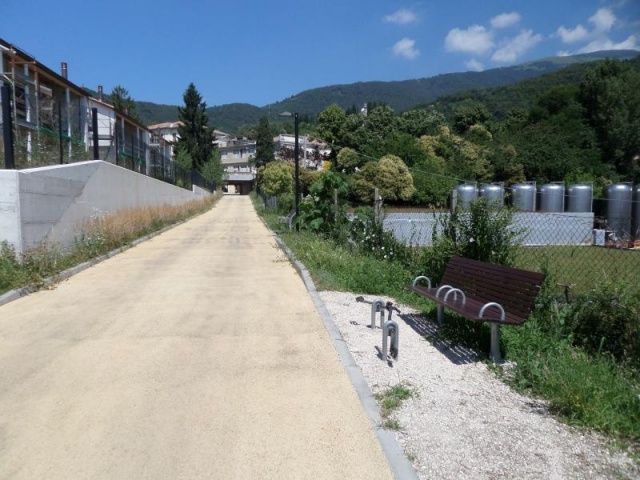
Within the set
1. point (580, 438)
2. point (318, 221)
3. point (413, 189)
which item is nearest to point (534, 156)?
point (413, 189)

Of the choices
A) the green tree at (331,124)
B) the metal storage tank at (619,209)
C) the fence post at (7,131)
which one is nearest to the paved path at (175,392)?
the fence post at (7,131)

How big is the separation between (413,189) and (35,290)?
118 ft

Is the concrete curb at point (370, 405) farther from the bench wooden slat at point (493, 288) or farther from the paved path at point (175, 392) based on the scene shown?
the bench wooden slat at point (493, 288)

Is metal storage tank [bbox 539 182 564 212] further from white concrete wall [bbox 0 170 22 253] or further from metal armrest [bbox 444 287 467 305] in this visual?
white concrete wall [bbox 0 170 22 253]

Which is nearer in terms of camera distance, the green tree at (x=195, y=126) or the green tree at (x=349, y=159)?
the green tree at (x=349, y=159)

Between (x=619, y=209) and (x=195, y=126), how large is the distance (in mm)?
61415

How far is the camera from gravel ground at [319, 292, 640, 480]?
A: 3.12 m

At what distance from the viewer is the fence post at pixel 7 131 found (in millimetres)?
8773

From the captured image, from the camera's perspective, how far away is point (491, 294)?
548 centimetres

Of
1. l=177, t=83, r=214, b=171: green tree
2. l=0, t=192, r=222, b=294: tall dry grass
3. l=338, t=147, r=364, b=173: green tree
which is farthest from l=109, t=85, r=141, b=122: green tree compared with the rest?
l=0, t=192, r=222, b=294: tall dry grass

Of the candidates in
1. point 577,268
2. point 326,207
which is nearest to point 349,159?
point 326,207

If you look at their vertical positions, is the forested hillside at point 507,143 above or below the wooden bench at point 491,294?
above

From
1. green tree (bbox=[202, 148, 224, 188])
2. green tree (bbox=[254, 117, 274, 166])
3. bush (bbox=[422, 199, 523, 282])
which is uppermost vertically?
green tree (bbox=[254, 117, 274, 166])

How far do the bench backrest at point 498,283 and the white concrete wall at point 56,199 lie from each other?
695 centimetres
